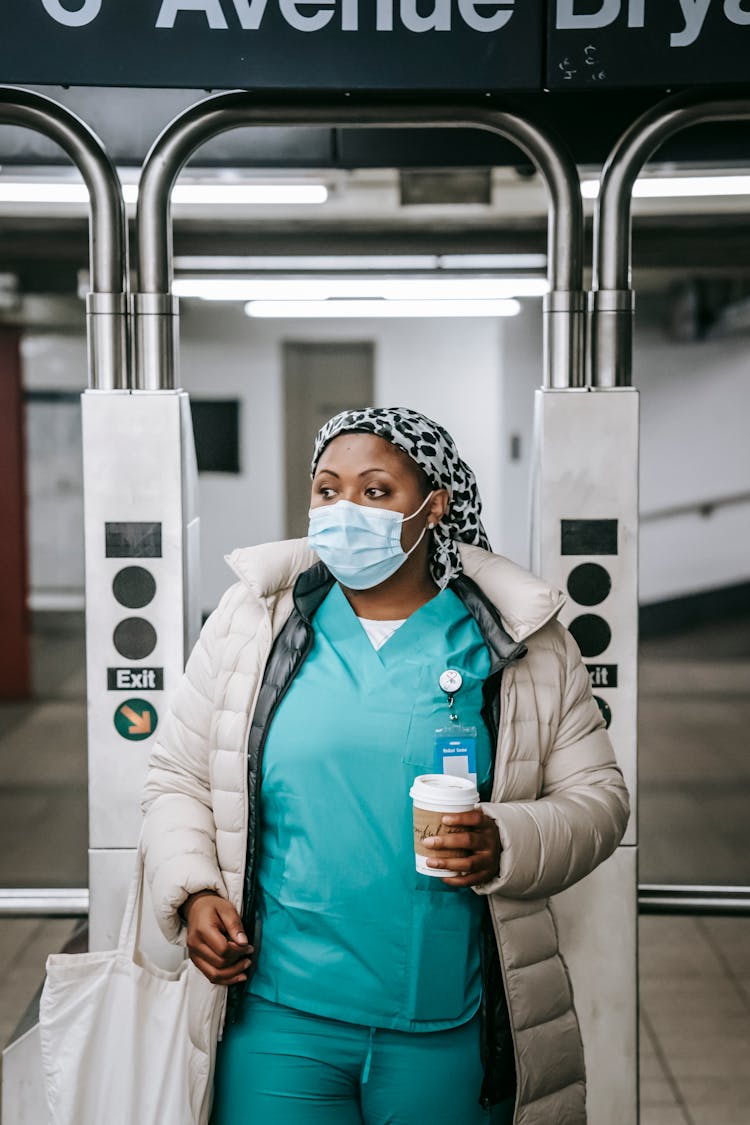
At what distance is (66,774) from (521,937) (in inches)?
220

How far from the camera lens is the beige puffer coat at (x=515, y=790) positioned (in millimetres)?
1716

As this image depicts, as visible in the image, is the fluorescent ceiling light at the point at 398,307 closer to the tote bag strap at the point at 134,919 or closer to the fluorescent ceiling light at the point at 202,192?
the fluorescent ceiling light at the point at 202,192

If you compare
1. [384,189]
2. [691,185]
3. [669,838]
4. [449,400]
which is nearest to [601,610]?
[691,185]

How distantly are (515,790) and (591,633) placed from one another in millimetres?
673

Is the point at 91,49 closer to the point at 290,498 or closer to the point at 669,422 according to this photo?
the point at 290,498

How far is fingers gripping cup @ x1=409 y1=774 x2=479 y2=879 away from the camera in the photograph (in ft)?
5.15

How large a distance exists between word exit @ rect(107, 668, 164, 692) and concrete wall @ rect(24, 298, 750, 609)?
7.77m

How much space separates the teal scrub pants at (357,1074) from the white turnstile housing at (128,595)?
751mm

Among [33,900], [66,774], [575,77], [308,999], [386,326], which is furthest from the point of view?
[386,326]

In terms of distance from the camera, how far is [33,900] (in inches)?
100

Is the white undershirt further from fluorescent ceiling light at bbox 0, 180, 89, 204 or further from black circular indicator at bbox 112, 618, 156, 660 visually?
fluorescent ceiling light at bbox 0, 180, 89, 204

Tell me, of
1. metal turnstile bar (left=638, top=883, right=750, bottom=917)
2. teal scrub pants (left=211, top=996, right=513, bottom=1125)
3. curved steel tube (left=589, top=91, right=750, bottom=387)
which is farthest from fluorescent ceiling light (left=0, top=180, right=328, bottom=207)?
teal scrub pants (left=211, top=996, right=513, bottom=1125)

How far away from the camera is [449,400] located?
10961mm

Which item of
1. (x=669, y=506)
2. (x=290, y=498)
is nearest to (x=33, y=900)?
(x=290, y=498)
